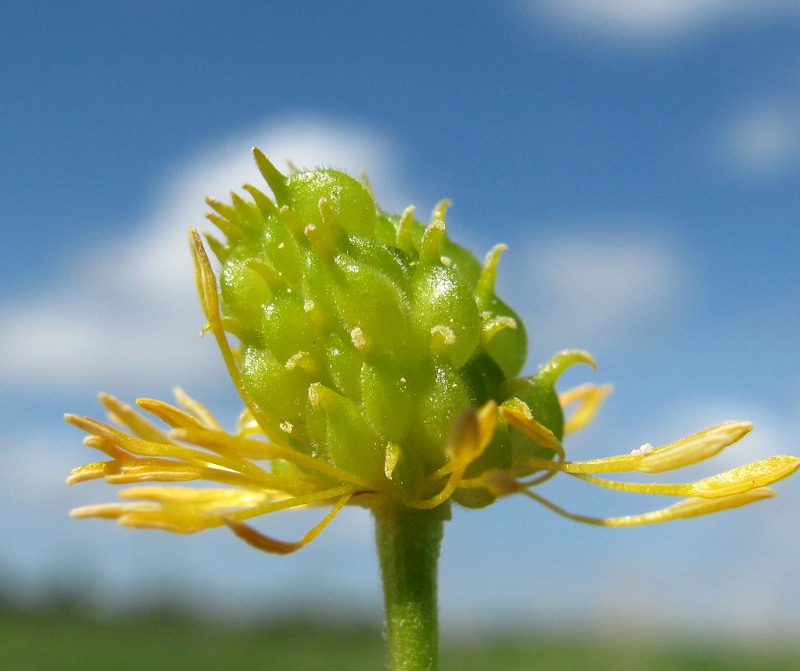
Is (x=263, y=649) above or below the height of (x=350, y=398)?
above

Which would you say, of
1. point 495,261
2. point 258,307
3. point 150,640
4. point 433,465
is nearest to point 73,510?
point 258,307

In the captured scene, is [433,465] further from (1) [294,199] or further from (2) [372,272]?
(1) [294,199]

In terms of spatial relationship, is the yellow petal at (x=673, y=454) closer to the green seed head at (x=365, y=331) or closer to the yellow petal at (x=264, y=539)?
the green seed head at (x=365, y=331)

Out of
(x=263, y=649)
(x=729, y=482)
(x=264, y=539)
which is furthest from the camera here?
(x=263, y=649)

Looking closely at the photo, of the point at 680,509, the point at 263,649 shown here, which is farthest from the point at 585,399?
the point at 263,649

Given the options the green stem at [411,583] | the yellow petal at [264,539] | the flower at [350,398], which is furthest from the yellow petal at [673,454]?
the yellow petal at [264,539]

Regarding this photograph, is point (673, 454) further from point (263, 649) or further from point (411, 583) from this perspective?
point (263, 649)
